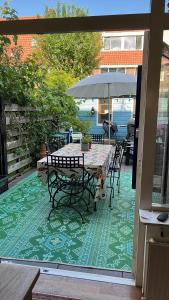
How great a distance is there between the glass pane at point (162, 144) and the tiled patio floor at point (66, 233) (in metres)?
0.83

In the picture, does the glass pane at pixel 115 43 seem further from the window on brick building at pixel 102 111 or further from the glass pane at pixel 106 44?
the window on brick building at pixel 102 111

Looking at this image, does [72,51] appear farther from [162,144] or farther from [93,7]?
[162,144]

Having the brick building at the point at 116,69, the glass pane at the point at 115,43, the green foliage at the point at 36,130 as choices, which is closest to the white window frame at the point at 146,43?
the green foliage at the point at 36,130

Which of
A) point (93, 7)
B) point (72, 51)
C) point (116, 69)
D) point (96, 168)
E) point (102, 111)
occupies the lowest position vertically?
point (96, 168)

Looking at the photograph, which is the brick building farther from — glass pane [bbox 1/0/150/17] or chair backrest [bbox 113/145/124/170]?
glass pane [bbox 1/0/150/17]

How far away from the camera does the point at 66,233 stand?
2762 millimetres

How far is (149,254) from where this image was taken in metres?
1.55

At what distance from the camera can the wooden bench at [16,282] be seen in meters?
0.86

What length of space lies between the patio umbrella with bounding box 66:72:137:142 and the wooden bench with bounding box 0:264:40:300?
352 cm

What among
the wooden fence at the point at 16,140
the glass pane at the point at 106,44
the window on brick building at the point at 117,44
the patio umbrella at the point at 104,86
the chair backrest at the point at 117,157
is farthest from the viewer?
the glass pane at the point at 106,44

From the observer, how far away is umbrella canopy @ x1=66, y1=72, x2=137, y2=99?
4145 millimetres

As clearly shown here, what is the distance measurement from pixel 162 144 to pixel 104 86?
3.45 meters

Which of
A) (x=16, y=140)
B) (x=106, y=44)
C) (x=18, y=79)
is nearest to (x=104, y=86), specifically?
(x=18, y=79)

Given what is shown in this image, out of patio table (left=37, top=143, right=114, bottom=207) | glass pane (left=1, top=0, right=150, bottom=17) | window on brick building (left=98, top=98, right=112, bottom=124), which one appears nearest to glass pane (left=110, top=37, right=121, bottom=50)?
window on brick building (left=98, top=98, right=112, bottom=124)
